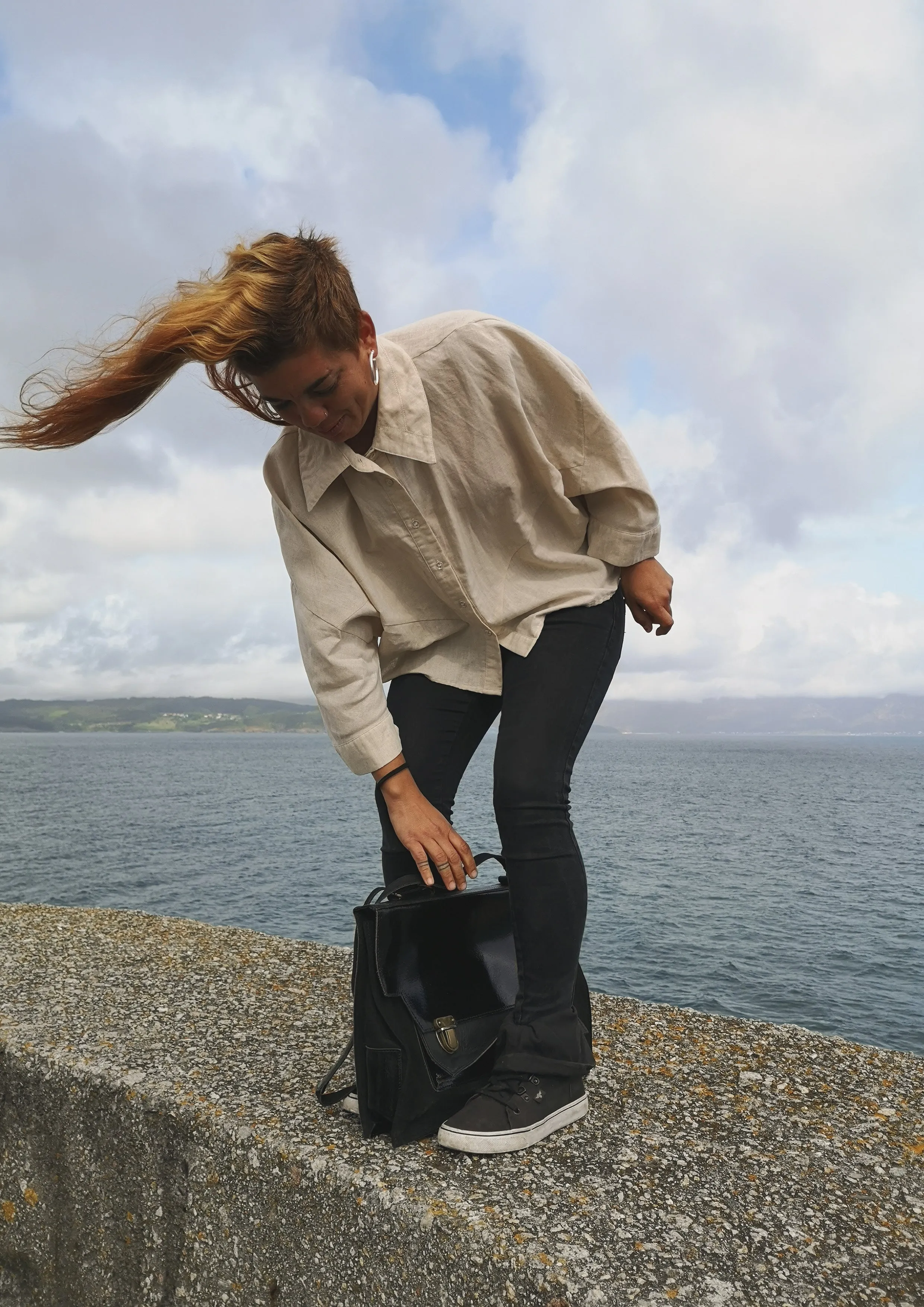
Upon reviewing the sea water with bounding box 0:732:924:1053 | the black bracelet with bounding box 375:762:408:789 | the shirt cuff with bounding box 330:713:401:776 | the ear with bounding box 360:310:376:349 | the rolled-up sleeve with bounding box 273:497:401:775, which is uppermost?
the ear with bounding box 360:310:376:349

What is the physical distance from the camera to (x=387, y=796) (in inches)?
105

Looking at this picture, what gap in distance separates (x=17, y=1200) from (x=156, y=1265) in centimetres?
76

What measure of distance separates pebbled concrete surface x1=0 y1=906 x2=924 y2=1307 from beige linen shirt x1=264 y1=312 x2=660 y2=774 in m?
1.24

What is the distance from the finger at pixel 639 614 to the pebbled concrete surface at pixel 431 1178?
163 cm

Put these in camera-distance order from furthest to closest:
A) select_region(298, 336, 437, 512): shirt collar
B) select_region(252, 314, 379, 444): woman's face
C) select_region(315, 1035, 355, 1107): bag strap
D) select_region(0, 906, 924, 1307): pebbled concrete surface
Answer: select_region(315, 1035, 355, 1107): bag strap < select_region(298, 336, 437, 512): shirt collar < select_region(252, 314, 379, 444): woman's face < select_region(0, 906, 924, 1307): pebbled concrete surface

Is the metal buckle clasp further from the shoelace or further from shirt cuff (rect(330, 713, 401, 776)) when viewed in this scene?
shirt cuff (rect(330, 713, 401, 776))

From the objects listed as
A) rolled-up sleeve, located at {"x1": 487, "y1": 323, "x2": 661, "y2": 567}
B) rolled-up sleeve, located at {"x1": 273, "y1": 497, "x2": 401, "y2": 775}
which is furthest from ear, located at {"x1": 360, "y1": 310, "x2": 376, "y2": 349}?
rolled-up sleeve, located at {"x1": 273, "y1": 497, "x2": 401, "y2": 775}

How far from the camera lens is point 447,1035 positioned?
2545 millimetres

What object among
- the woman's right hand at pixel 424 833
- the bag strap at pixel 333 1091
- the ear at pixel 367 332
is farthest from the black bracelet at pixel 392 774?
the ear at pixel 367 332

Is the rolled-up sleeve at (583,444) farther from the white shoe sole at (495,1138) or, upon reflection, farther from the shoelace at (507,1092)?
the white shoe sole at (495,1138)

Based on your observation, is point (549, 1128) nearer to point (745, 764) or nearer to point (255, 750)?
point (745, 764)

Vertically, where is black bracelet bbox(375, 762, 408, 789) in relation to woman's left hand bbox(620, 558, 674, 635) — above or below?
below

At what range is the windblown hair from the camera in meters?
2.13

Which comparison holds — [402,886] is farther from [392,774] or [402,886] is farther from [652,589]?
[652,589]
